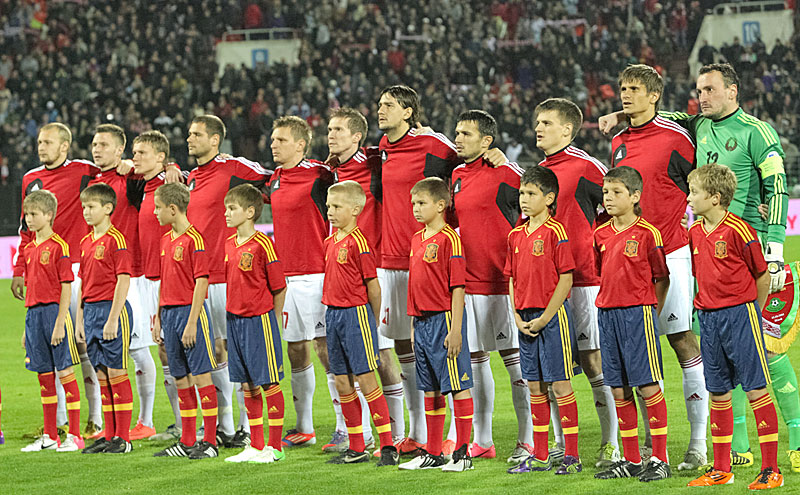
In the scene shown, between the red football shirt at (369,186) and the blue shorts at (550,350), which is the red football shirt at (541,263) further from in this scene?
the red football shirt at (369,186)

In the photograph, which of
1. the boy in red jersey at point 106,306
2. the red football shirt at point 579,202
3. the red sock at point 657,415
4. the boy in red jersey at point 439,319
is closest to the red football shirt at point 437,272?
the boy in red jersey at point 439,319

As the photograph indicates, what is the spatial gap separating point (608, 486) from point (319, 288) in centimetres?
243

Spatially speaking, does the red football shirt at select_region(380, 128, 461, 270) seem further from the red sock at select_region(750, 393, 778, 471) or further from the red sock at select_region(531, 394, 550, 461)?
the red sock at select_region(750, 393, 778, 471)

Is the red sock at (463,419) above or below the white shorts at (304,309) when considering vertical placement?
below

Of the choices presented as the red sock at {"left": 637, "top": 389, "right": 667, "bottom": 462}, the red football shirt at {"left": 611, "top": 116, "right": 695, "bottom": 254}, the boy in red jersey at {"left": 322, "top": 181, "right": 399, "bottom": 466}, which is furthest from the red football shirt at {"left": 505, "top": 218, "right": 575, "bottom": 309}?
the boy in red jersey at {"left": 322, "top": 181, "right": 399, "bottom": 466}

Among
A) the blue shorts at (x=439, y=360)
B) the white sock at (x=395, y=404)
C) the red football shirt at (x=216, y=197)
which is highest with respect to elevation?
the red football shirt at (x=216, y=197)

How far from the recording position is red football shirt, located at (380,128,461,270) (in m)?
6.73

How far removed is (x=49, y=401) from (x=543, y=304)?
3578mm

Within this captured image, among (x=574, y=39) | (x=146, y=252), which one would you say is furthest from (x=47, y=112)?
(x=146, y=252)

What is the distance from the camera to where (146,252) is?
748 centimetres

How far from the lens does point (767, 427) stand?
17.6 ft

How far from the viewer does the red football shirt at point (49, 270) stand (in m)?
7.11

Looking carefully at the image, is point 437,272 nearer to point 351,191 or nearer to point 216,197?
point 351,191

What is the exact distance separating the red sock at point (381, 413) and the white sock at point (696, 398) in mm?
1792
